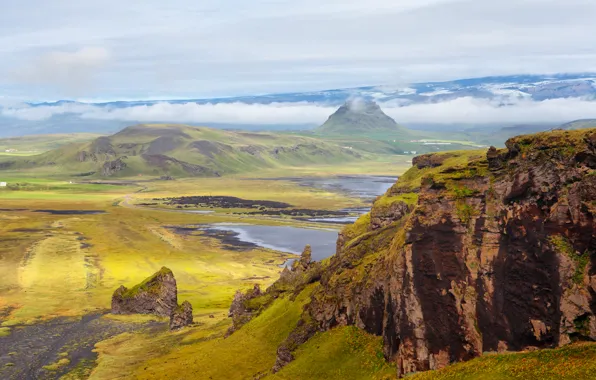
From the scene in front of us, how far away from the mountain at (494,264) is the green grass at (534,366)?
326 mm

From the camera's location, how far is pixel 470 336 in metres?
47.5

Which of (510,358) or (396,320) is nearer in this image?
(510,358)

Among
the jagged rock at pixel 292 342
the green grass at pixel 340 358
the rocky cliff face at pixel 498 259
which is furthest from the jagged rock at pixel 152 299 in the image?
the rocky cliff face at pixel 498 259

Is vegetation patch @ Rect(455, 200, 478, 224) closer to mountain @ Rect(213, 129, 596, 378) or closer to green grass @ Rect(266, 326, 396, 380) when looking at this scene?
mountain @ Rect(213, 129, 596, 378)

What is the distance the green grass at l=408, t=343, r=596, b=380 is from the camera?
38.0m

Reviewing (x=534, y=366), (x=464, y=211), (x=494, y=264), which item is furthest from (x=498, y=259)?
(x=534, y=366)

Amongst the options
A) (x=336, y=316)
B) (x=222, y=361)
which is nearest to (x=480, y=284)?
A: (x=336, y=316)

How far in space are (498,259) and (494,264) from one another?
0.55 metres

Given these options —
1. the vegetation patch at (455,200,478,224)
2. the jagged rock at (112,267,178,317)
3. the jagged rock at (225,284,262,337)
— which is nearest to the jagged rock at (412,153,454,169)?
the jagged rock at (225,284,262,337)

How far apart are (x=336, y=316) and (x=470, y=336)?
2034 centimetres

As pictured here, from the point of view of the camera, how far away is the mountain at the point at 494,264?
42125 mm

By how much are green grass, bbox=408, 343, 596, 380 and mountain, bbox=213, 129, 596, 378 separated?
326mm

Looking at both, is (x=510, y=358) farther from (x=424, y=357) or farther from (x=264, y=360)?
(x=264, y=360)

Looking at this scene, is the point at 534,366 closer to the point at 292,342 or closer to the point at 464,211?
the point at 464,211
